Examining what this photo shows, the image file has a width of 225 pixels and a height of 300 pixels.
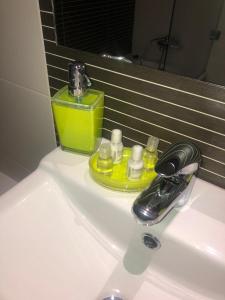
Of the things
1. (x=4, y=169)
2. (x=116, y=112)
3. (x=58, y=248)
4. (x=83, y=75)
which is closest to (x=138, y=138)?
(x=116, y=112)

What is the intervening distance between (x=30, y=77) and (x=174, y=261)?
0.58 meters

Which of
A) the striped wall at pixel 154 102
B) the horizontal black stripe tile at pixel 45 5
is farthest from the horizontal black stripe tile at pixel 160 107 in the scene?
the horizontal black stripe tile at pixel 45 5

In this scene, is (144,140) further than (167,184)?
Yes

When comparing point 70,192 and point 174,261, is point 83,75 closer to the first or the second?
point 70,192

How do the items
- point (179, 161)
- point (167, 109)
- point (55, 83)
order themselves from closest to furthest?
point (179, 161) → point (167, 109) → point (55, 83)

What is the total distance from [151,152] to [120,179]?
0.09 meters

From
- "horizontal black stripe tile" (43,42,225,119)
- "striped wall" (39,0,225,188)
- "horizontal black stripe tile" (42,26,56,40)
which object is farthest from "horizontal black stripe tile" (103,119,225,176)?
"horizontal black stripe tile" (42,26,56,40)

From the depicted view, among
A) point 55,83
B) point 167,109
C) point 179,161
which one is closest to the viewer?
point 179,161

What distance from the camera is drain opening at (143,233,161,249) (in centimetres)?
53

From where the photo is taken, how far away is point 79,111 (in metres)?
0.58

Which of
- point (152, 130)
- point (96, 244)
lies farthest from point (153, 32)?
point (96, 244)

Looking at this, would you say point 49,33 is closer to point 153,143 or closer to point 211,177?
point 153,143

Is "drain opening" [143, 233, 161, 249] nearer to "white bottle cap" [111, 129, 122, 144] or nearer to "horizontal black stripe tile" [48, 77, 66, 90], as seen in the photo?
"white bottle cap" [111, 129, 122, 144]

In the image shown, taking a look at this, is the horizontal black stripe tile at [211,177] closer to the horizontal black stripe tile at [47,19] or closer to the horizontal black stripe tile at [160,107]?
the horizontal black stripe tile at [160,107]
